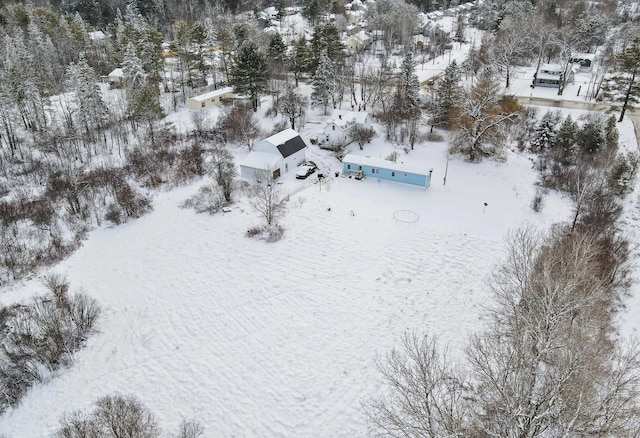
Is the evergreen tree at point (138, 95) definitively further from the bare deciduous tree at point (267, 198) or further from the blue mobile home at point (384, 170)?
the blue mobile home at point (384, 170)

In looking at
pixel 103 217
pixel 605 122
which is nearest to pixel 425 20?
pixel 605 122

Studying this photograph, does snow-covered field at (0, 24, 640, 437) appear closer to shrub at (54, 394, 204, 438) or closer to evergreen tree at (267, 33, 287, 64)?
shrub at (54, 394, 204, 438)

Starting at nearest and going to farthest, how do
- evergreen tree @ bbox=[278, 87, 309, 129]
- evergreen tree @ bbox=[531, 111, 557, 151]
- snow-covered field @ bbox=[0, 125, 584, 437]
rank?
snow-covered field @ bbox=[0, 125, 584, 437], evergreen tree @ bbox=[531, 111, 557, 151], evergreen tree @ bbox=[278, 87, 309, 129]

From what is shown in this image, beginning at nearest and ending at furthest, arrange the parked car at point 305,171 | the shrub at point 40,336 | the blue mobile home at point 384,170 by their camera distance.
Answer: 1. the shrub at point 40,336
2. the blue mobile home at point 384,170
3. the parked car at point 305,171

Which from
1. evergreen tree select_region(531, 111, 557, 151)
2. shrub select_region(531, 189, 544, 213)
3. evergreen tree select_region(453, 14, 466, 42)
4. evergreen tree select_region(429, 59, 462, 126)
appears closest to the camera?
shrub select_region(531, 189, 544, 213)

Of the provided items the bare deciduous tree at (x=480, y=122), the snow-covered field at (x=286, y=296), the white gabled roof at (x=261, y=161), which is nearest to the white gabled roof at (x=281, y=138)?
the white gabled roof at (x=261, y=161)

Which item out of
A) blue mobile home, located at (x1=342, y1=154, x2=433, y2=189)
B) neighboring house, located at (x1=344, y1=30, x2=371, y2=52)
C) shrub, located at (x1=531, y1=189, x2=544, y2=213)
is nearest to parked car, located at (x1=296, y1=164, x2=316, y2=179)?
blue mobile home, located at (x1=342, y1=154, x2=433, y2=189)
